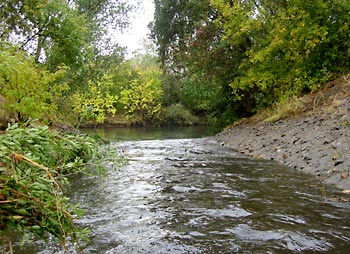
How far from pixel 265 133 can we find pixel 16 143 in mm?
11418

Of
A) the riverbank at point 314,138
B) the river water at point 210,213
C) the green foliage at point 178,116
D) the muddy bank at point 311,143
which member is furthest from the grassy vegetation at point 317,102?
the green foliage at point 178,116

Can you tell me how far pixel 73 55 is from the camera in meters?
14.6

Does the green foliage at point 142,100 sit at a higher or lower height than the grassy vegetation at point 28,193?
higher

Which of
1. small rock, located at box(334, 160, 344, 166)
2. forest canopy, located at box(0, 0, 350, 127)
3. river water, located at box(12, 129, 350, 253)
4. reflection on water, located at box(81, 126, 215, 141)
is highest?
forest canopy, located at box(0, 0, 350, 127)

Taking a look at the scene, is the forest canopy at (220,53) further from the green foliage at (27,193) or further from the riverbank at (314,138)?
the green foliage at (27,193)

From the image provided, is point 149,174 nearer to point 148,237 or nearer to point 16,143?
point 148,237

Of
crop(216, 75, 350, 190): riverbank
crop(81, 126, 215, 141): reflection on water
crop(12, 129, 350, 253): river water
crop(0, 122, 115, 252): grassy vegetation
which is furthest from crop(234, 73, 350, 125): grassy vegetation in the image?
crop(0, 122, 115, 252): grassy vegetation

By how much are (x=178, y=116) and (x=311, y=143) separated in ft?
107

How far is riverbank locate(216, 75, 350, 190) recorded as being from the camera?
7112mm

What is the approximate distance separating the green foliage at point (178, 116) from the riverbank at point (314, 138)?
25.6m

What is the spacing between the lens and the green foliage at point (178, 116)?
41.1 meters

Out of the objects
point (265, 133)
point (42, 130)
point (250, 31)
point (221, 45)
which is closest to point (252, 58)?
point (250, 31)

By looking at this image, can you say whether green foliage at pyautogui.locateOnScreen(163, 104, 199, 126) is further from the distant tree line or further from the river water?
the river water

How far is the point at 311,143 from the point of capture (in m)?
8.96
